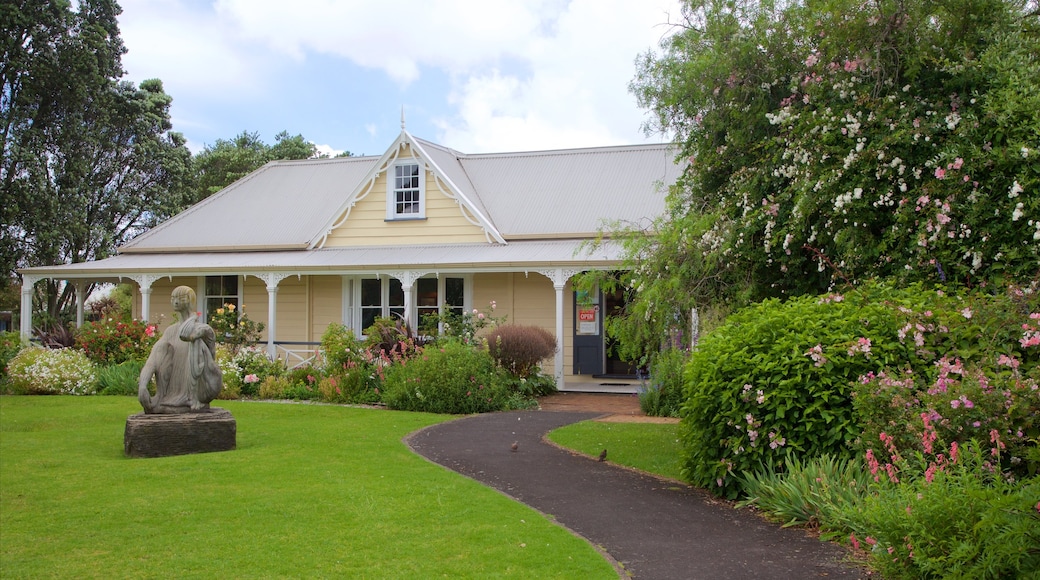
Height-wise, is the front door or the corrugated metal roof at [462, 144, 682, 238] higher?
the corrugated metal roof at [462, 144, 682, 238]

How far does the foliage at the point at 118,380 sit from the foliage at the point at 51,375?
0.17 metres

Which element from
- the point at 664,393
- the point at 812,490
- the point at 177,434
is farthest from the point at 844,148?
the point at 177,434

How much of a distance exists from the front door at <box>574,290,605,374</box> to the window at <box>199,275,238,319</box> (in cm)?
925

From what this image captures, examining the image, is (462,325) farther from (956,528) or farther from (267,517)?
(956,528)

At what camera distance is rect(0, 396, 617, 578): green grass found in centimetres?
591

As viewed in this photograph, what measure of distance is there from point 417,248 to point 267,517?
14.3m

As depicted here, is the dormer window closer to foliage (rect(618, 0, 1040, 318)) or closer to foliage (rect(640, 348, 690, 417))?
foliage (rect(640, 348, 690, 417))

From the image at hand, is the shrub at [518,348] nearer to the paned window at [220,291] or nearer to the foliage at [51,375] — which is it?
the foliage at [51,375]

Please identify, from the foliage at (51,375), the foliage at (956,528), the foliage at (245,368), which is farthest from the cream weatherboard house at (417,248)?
the foliage at (956,528)

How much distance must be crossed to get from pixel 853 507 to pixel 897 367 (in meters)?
1.43

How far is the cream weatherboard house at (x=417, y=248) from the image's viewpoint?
19594 millimetres

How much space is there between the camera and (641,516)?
7.44 metres

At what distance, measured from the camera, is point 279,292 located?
72.5ft

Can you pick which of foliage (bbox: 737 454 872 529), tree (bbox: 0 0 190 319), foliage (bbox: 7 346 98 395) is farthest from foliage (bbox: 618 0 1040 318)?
tree (bbox: 0 0 190 319)
